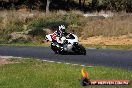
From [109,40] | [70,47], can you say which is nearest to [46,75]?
[70,47]

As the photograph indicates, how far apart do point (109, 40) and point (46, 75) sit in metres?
19.2

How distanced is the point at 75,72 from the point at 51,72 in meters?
0.91

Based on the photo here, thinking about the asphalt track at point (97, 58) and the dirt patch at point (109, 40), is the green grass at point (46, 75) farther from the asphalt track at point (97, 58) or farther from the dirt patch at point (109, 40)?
the dirt patch at point (109, 40)

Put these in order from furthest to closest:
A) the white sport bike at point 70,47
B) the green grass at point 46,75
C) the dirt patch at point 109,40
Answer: the dirt patch at point 109,40 < the white sport bike at point 70,47 < the green grass at point 46,75

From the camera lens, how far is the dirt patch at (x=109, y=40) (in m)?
31.8

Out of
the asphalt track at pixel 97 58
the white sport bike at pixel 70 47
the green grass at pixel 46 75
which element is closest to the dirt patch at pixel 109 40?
the asphalt track at pixel 97 58

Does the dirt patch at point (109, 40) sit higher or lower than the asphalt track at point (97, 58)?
lower

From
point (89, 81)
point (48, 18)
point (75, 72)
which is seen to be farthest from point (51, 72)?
point (48, 18)

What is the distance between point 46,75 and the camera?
14.5 metres

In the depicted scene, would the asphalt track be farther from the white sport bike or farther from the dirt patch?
the dirt patch

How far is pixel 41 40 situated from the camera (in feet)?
113

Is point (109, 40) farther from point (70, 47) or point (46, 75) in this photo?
point (46, 75)

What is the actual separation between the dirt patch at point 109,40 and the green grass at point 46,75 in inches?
583

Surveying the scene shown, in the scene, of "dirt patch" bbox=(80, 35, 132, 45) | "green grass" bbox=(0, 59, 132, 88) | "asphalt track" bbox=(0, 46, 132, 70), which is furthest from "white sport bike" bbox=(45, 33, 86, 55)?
"dirt patch" bbox=(80, 35, 132, 45)
